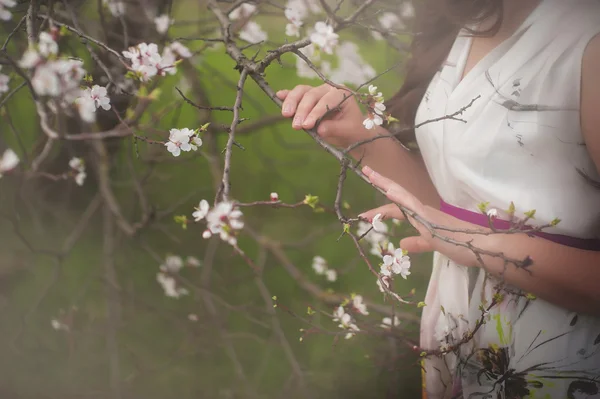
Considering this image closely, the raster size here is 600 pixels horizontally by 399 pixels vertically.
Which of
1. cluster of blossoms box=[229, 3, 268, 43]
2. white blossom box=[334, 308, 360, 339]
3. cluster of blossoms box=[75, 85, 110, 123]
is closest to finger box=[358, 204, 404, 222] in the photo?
white blossom box=[334, 308, 360, 339]

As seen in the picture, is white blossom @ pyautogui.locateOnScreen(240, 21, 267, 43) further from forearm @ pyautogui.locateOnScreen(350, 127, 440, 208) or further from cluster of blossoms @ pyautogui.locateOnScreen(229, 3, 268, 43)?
forearm @ pyautogui.locateOnScreen(350, 127, 440, 208)

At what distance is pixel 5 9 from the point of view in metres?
0.79

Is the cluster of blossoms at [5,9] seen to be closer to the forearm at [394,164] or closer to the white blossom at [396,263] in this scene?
the forearm at [394,164]

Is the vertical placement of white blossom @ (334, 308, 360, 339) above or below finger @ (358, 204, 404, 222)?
below

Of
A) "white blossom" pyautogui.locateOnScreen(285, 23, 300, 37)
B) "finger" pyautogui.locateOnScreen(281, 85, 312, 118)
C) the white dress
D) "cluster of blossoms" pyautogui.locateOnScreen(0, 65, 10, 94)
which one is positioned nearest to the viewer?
the white dress

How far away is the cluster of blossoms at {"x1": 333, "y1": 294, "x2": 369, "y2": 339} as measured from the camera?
2.59 ft

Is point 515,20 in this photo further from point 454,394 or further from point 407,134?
point 454,394

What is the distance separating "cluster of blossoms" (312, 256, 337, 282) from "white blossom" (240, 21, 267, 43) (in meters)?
0.37

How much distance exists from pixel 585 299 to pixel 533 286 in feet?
0.20

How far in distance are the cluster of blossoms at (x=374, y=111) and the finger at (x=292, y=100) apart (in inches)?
3.4

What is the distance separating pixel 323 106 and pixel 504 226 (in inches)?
10.7

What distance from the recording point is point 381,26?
695mm

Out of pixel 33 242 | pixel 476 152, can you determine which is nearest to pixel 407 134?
pixel 476 152

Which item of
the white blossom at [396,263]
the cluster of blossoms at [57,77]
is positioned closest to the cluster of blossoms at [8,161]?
the cluster of blossoms at [57,77]
